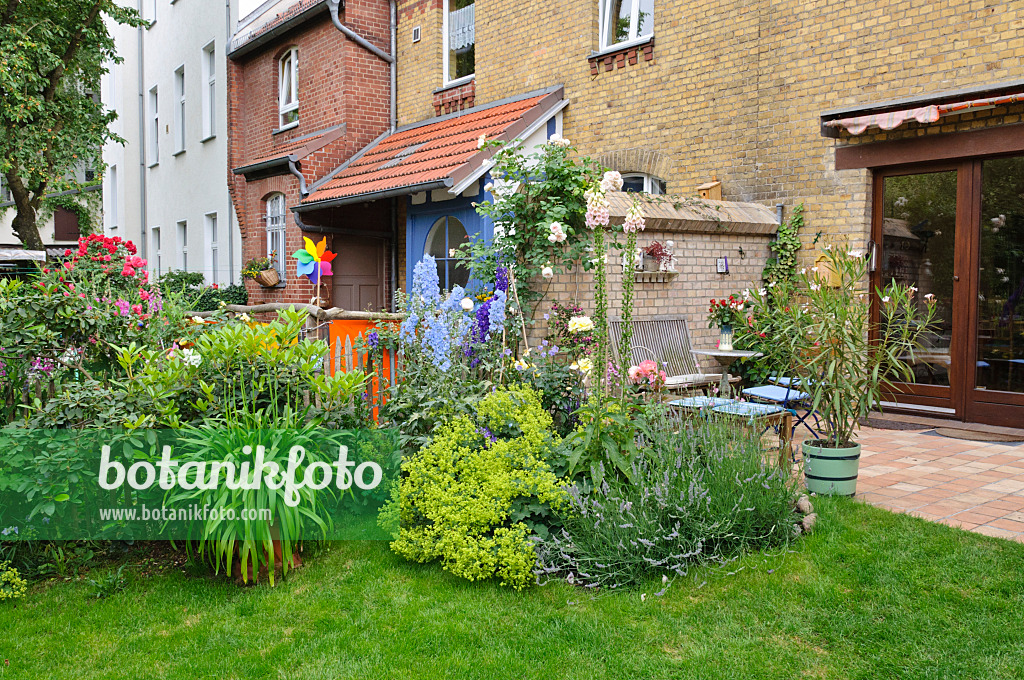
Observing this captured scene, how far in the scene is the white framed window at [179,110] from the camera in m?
17.5

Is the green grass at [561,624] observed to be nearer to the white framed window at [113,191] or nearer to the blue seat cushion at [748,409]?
the blue seat cushion at [748,409]

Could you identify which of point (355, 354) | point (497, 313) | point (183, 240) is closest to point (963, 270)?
point (497, 313)

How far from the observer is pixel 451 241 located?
10547mm

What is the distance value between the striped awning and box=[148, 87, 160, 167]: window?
16.8 metres

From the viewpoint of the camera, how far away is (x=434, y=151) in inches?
416

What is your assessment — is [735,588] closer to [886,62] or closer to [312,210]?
[886,62]

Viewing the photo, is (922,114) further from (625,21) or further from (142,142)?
(142,142)

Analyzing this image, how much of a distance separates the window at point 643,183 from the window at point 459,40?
3.51 meters

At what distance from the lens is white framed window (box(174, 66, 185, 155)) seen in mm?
17469

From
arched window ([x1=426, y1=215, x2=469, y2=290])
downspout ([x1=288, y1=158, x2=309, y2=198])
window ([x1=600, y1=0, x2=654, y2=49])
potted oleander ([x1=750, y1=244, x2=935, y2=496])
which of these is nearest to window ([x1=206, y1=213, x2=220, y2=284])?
downspout ([x1=288, y1=158, x2=309, y2=198])

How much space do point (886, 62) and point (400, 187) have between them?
18.5ft

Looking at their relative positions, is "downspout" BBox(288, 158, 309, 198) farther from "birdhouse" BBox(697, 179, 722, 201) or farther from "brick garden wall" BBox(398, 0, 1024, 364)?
"birdhouse" BBox(697, 179, 722, 201)

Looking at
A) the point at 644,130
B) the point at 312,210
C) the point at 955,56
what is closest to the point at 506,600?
the point at 955,56

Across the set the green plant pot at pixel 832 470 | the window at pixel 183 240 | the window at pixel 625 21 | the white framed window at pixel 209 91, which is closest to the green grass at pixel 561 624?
the green plant pot at pixel 832 470
